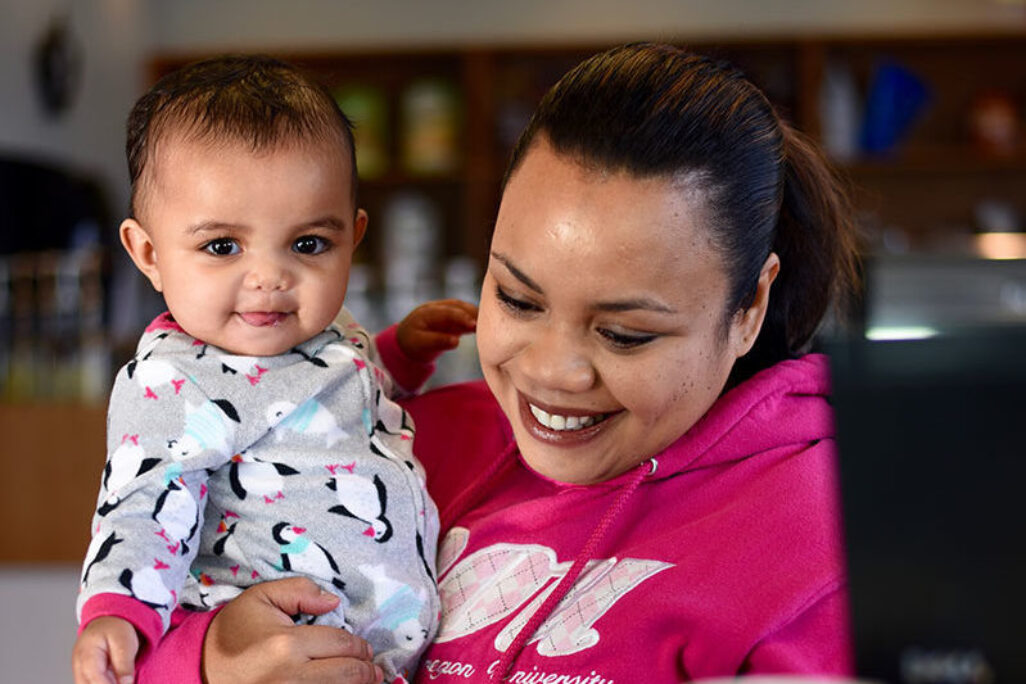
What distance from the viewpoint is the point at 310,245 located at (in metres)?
1.20

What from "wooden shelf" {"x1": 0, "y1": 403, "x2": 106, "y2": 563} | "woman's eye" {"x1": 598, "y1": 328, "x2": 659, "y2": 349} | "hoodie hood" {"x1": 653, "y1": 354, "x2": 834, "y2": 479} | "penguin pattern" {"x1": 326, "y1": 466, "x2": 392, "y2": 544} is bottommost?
"wooden shelf" {"x1": 0, "y1": 403, "x2": 106, "y2": 563}

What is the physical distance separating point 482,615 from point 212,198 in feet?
1.55

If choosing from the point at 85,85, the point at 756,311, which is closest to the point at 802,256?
the point at 756,311

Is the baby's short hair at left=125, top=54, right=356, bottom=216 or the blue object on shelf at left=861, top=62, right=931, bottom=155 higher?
the baby's short hair at left=125, top=54, right=356, bottom=216

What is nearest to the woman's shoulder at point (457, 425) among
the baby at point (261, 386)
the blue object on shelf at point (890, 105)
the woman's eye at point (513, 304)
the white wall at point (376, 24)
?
the baby at point (261, 386)

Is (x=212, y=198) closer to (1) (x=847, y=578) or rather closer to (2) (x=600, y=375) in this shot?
(2) (x=600, y=375)

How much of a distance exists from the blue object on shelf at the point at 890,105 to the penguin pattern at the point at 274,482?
4.22 meters

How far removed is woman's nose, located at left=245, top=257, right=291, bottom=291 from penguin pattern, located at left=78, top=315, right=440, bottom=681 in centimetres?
7

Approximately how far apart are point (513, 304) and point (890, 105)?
169 inches

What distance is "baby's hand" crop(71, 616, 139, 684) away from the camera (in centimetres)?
98

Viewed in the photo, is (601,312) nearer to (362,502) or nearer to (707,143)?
(707,143)

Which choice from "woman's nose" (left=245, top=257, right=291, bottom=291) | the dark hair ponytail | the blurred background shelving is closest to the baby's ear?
"woman's nose" (left=245, top=257, right=291, bottom=291)

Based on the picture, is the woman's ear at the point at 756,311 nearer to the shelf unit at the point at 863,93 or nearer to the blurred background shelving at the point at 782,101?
the blurred background shelving at the point at 782,101

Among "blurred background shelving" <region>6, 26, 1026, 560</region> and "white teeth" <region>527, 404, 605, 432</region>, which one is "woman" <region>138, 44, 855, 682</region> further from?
"blurred background shelving" <region>6, 26, 1026, 560</region>
